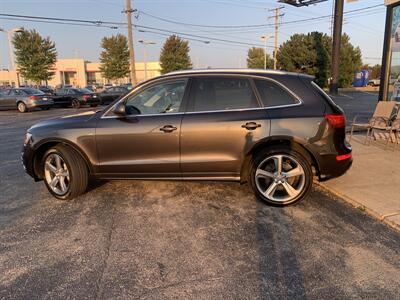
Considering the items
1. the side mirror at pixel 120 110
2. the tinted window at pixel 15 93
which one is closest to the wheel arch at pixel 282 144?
the side mirror at pixel 120 110

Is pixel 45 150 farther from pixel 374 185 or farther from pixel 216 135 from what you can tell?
pixel 374 185

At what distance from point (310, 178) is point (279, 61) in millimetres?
40970

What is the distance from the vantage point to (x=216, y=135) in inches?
168

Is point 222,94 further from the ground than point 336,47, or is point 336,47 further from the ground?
Result: point 336,47

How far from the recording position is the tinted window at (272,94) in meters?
4.30

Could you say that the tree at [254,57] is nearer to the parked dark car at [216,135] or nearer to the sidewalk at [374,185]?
the sidewalk at [374,185]

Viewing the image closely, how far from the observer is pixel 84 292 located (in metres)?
2.74

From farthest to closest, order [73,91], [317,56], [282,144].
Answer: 1. [317,56]
2. [73,91]
3. [282,144]

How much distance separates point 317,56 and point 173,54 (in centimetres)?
2440

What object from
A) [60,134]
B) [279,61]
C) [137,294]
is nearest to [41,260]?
[137,294]

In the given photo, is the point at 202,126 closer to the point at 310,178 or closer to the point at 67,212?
the point at 310,178

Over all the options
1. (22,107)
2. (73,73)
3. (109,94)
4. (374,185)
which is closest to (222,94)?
(374,185)

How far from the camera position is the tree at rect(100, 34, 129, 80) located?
169ft

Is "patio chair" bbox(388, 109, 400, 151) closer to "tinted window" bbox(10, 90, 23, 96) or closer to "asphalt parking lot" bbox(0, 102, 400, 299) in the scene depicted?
"asphalt parking lot" bbox(0, 102, 400, 299)
